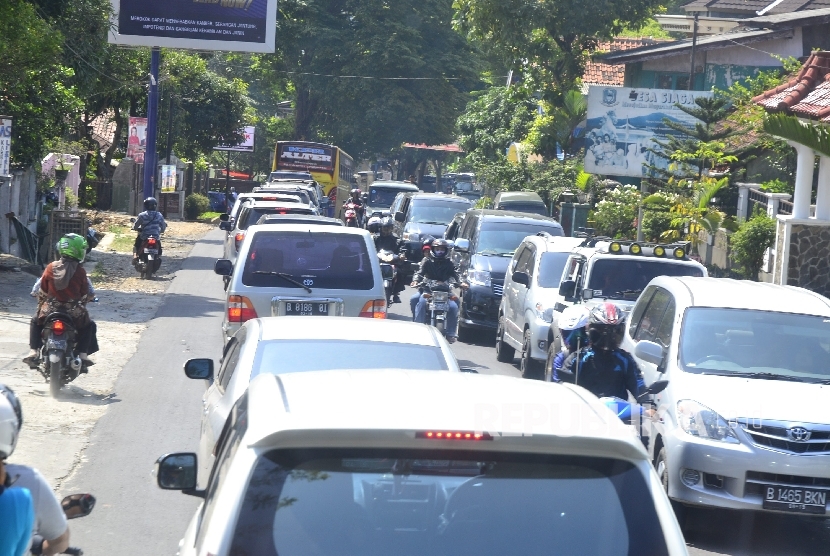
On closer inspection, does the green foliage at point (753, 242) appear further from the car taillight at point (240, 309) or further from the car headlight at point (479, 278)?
the car taillight at point (240, 309)

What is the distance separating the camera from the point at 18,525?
11.8 ft

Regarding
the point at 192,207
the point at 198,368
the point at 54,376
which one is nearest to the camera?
the point at 198,368

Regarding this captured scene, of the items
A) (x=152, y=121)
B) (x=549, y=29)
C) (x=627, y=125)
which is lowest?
(x=152, y=121)

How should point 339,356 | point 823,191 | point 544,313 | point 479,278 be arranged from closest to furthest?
point 339,356 → point 544,313 → point 479,278 → point 823,191

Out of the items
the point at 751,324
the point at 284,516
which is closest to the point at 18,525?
the point at 284,516

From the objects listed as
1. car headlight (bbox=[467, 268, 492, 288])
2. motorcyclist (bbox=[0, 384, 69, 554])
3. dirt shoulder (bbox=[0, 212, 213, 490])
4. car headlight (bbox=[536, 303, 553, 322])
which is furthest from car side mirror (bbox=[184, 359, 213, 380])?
car headlight (bbox=[467, 268, 492, 288])

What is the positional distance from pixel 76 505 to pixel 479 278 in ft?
43.1

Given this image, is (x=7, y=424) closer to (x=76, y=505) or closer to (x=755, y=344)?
(x=76, y=505)

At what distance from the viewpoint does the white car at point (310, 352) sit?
257 inches

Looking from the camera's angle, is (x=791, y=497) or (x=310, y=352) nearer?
(x=310, y=352)

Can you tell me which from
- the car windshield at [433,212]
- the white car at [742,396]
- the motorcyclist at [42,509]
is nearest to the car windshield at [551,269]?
the white car at [742,396]

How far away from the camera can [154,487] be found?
831 cm

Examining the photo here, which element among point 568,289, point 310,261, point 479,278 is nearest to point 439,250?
point 479,278

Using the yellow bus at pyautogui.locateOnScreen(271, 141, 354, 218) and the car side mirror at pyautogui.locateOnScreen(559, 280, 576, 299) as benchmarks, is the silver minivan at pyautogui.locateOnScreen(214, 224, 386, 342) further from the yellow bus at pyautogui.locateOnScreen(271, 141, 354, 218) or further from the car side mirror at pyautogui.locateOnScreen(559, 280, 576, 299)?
the yellow bus at pyautogui.locateOnScreen(271, 141, 354, 218)
